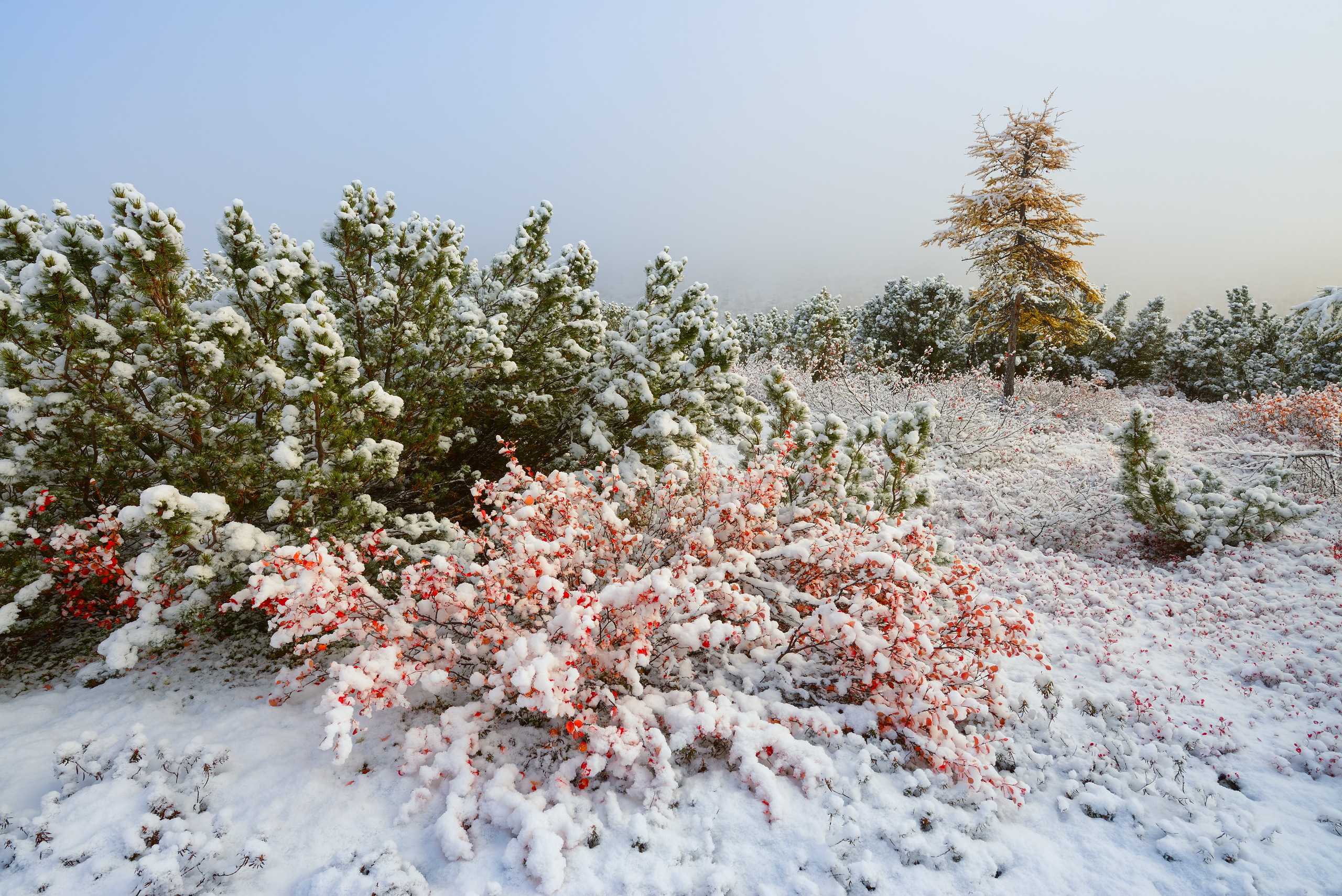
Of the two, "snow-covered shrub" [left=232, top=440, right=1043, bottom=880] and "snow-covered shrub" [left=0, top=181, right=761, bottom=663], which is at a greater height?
"snow-covered shrub" [left=0, top=181, right=761, bottom=663]

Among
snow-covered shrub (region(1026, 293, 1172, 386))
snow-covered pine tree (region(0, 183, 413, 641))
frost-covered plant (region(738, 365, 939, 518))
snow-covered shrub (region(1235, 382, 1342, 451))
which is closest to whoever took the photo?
snow-covered pine tree (region(0, 183, 413, 641))

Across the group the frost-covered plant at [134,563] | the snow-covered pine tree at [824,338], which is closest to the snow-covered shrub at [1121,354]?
the snow-covered pine tree at [824,338]

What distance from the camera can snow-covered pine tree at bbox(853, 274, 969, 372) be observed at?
20.6 m

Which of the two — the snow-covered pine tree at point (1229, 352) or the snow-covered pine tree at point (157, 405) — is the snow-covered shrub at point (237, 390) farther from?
the snow-covered pine tree at point (1229, 352)

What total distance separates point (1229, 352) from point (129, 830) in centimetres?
2893

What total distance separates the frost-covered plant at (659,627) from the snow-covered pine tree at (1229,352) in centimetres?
2195

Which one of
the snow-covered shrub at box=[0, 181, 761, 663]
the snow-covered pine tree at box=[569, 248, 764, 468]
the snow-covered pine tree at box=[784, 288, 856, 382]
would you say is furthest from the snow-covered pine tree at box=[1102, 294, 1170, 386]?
the snow-covered shrub at box=[0, 181, 761, 663]

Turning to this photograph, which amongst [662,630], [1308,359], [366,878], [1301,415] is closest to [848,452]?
[662,630]

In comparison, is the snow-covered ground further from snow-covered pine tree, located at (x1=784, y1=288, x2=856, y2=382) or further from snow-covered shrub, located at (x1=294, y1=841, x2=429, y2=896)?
snow-covered pine tree, located at (x1=784, y1=288, x2=856, y2=382)

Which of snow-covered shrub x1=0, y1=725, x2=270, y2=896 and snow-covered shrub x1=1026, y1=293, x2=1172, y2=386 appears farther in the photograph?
snow-covered shrub x1=1026, y1=293, x2=1172, y2=386

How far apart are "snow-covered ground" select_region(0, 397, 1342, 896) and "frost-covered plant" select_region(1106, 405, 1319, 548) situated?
7.53ft

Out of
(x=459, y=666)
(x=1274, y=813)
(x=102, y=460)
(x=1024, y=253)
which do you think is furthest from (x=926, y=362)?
(x=102, y=460)

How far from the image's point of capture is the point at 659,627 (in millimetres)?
3871

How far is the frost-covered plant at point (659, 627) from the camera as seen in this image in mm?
3191
